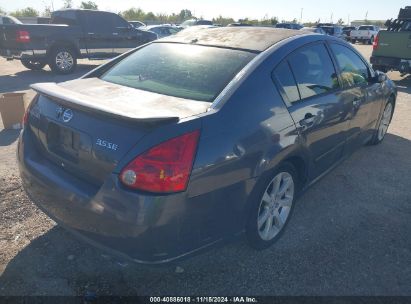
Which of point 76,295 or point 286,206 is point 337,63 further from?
point 76,295

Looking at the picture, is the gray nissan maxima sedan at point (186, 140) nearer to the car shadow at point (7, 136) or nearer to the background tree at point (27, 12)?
the car shadow at point (7, 136)

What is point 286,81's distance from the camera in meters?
2.95

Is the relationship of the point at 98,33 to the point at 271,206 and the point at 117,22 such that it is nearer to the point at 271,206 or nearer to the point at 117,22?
the point at 117,22

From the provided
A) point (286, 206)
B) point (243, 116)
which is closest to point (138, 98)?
point (243, 116)

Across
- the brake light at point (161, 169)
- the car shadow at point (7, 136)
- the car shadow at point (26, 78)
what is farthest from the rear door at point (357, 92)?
the car shadow at point (26, 78)

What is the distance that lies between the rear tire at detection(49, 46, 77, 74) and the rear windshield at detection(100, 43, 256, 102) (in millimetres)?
8980

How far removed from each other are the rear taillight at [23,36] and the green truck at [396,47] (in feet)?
35.7

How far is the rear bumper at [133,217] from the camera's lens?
2068 mm

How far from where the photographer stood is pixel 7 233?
3133 mm

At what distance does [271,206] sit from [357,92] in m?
1.96

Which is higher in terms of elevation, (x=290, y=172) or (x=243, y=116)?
(x=243, y=116)

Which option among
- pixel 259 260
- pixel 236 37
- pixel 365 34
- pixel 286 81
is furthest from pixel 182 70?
pixel 365 34

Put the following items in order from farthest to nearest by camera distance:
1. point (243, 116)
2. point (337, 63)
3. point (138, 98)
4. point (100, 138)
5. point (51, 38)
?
point (51, 38) → point (337, 63) → point (138, 98) → point (243, 116) → point (100, 138)

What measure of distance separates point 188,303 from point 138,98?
150 centimetres
